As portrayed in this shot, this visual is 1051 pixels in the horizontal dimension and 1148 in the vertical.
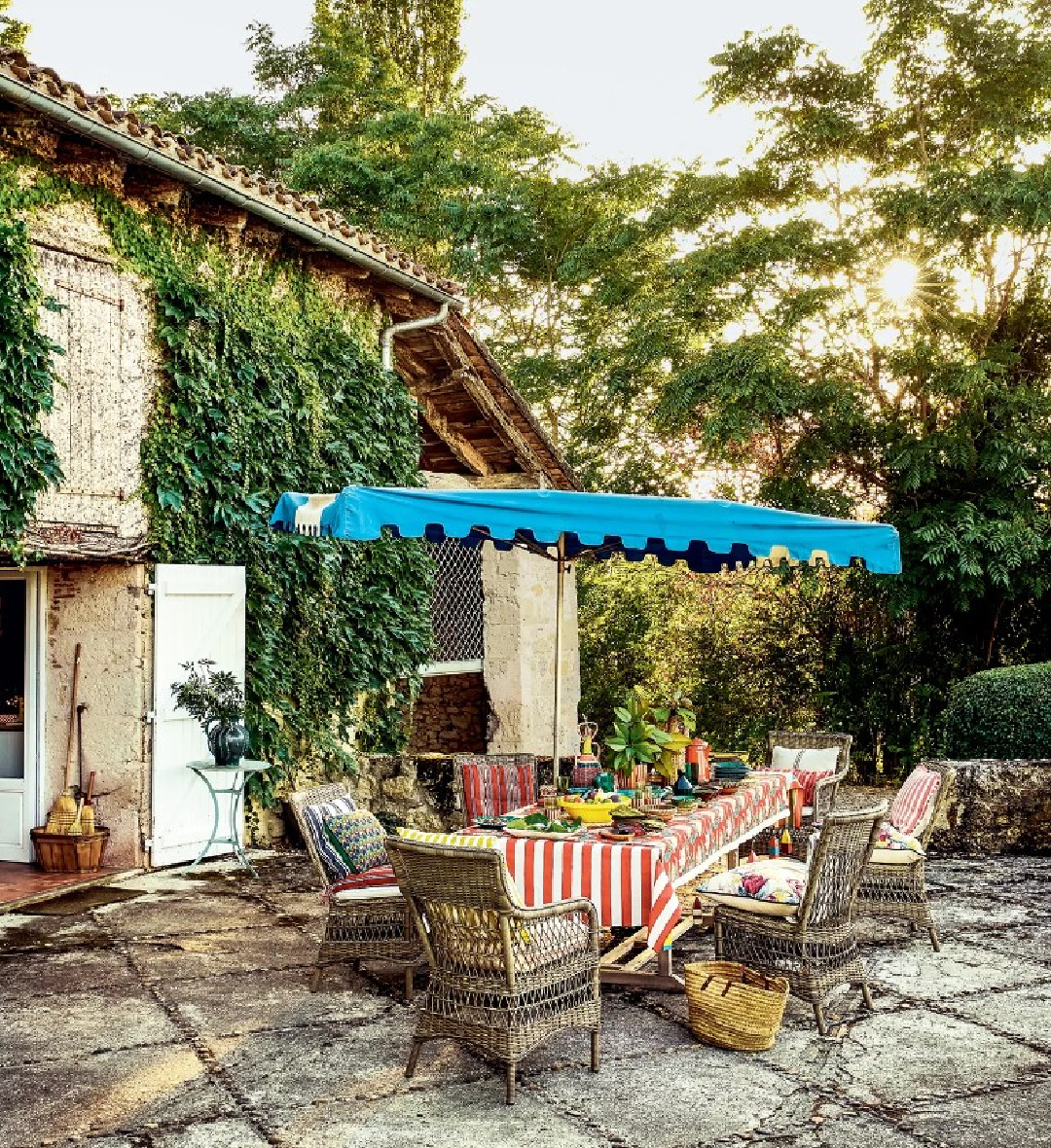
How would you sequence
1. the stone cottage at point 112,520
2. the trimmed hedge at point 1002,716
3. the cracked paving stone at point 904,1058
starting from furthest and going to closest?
the trimmed hedge at point 1002,716
the stone cottage at point 112,520
the cracked paving stone at point 904,1058

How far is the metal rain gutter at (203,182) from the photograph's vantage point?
6723 mm

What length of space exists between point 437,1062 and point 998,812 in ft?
18.7

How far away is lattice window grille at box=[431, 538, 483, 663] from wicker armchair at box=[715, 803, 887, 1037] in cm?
752

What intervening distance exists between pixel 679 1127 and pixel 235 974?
102 inches

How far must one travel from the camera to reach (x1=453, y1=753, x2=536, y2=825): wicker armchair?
7203mm

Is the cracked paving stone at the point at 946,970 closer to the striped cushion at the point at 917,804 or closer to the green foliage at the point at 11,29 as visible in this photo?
the striped cushion at the point at 917,804

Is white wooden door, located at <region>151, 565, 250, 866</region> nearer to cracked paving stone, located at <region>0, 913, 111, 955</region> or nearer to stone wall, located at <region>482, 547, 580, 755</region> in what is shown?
cracked paving stone, located at <region>0, 913, 111, 955</region>

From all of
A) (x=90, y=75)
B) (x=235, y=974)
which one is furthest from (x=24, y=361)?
(x=90, y=75)

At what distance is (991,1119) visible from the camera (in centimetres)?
419

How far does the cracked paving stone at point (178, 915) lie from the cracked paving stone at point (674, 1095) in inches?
112

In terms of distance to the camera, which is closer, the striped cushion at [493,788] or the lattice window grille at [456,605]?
the striped cushion at [493,788]

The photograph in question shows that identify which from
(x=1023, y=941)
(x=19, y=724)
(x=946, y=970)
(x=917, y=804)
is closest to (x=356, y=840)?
(x=946, y=970)

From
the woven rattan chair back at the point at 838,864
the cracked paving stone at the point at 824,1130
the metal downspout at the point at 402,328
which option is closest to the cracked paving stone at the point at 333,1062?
the cracked paving stone at the point at 824,1130

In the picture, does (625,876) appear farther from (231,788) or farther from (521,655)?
(521,655)
